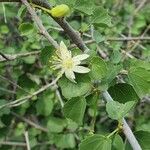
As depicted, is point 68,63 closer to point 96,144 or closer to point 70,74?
point 70,74

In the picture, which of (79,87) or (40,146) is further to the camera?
(40,146)

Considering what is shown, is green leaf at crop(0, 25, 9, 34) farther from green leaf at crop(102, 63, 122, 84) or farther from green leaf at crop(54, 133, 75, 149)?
green leaf at crop(102, 63, 122, 84)

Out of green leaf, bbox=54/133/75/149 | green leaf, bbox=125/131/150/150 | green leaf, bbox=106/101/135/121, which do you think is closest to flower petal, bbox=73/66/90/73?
green leaf, bbox=106/101/135/121

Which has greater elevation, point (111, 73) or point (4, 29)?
point (111, 73)

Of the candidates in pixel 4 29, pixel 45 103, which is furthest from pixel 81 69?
pixel 4 29

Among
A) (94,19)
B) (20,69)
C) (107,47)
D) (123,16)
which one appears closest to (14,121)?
(20,69)

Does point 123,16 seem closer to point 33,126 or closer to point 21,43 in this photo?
point 21,43
